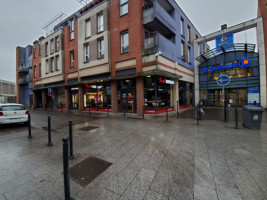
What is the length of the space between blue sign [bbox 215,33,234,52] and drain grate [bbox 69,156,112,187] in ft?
64.7

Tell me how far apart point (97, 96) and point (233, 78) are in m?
18.9

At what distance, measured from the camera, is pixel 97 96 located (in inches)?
592

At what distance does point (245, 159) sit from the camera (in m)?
3.22

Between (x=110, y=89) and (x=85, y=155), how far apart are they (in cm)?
914

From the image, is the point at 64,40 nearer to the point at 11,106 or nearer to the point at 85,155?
the point at 11,106

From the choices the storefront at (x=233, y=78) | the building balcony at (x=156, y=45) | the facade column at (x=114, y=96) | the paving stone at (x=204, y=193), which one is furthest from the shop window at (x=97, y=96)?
the storefront at (x=233, y=78)

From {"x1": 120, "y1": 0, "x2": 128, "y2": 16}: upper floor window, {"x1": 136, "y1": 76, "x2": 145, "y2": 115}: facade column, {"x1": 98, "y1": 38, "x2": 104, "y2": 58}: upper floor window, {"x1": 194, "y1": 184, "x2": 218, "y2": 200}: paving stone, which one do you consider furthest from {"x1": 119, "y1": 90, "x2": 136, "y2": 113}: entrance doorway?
{"x1": 194, "y1": 184, "x2": 218, "y2": 200}: paving stone

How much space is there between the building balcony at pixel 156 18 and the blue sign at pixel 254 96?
42.6 ft

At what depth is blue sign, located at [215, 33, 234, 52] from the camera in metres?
14.9

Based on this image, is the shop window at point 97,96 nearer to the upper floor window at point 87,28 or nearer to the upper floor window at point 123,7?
the upper floor window at point 87,28

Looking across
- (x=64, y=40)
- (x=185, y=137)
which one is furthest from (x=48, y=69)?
(x=185, y=137)

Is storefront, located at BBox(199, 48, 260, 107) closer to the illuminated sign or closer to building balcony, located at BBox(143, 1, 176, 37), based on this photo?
the illuminated sign

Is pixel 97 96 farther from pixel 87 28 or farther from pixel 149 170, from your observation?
pixel 149 170

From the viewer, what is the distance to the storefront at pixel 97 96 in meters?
14.1
